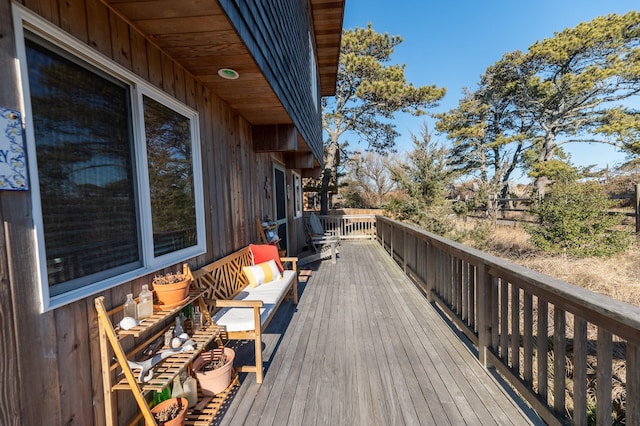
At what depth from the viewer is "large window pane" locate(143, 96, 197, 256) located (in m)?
1.83

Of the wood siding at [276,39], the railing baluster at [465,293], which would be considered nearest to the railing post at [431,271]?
Result: the railing baluster at [465,293]

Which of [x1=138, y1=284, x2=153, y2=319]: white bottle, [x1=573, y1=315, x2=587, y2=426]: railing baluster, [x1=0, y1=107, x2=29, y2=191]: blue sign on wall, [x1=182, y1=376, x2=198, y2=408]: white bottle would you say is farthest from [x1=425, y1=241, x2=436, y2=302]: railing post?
[x1=0, y1=107, x2=29, y2=191]: blue sign on wall

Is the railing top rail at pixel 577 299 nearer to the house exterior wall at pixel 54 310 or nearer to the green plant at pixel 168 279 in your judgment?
the green plant at pixel 168 279

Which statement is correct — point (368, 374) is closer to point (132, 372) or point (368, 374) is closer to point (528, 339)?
point (528, 339)

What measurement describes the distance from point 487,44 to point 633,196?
528 inches

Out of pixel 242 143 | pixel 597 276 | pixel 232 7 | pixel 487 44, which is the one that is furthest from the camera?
pixel 487 44

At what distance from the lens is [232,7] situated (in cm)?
156

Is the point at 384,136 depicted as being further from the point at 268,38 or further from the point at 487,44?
the point at 268,38

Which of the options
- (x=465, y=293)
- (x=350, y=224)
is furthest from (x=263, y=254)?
(x=350, y=224)

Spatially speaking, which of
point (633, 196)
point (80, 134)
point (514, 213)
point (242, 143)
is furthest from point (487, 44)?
point (80, 134)

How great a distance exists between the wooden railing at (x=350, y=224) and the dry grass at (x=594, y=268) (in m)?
3.40

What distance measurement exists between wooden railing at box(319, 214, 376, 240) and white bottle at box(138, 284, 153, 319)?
7.74 metres

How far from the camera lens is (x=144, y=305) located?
151 cm

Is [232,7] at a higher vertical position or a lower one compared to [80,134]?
higher
